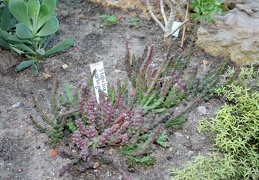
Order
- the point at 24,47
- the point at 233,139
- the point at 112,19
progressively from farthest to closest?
the point at 112,19
the point at 24,47
the point at 233,139

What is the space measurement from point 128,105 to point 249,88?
37.3 inches

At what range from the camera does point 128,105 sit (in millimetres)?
2590

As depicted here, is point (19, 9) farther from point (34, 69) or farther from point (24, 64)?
point (34, 69)

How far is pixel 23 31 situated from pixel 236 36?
181cm

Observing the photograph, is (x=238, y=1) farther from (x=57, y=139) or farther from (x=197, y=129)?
(x=57, y=139)

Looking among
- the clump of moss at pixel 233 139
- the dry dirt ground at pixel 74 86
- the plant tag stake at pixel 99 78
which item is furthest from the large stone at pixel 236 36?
the plant tag stake at pixel 99 78

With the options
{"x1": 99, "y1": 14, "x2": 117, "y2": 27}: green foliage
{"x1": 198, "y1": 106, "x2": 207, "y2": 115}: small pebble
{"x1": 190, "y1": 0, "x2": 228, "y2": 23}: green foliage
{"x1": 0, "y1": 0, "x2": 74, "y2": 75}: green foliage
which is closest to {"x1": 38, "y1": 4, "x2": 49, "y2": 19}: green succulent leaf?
{"x1": 0, "y1": 0, "x2": 74, "y2": 75}: green foliage

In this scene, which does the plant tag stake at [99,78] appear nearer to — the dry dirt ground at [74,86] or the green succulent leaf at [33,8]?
the dry dirt ground at [74,86]

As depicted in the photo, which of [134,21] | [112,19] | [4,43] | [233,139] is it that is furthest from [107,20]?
[233,139]

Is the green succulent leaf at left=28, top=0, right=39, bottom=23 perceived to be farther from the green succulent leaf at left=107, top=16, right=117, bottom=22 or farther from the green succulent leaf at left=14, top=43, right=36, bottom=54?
the green succulent leaf at left=107, top=16, right=117, bottom=22

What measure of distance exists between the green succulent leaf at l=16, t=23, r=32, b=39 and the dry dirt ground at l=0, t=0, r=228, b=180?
19.1 inches

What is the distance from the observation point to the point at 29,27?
274 centimetres

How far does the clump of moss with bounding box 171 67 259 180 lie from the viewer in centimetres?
228

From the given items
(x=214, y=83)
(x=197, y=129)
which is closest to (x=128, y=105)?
(x=197, y=129)
